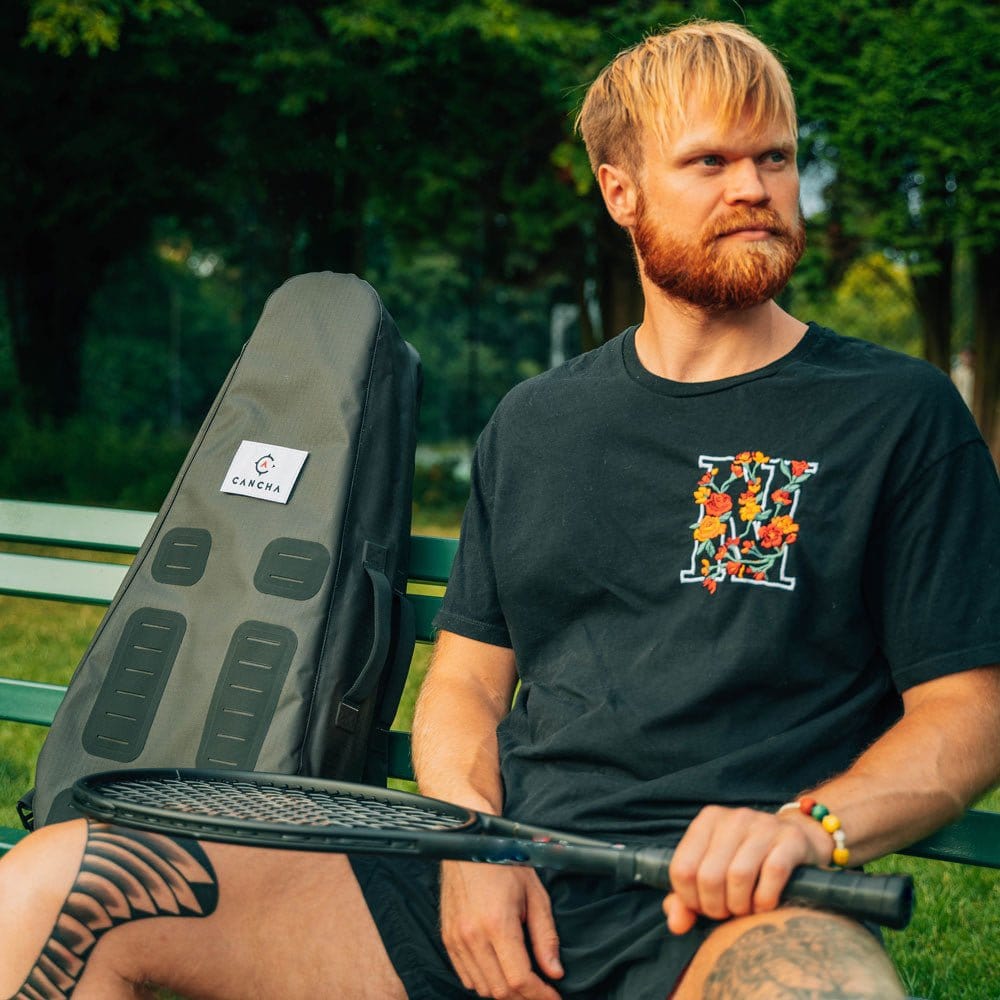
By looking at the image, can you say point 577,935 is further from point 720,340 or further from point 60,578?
point 60,578

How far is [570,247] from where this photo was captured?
13656 millimetres

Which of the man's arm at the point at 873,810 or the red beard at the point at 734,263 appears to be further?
the red beard at the point at 734,263

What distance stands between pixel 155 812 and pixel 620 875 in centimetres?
55

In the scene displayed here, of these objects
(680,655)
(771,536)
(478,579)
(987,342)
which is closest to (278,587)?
(478,579)

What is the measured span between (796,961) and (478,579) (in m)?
0.97

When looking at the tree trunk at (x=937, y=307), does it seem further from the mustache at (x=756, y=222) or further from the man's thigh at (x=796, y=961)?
the man's thigh at (x=796, y=961)

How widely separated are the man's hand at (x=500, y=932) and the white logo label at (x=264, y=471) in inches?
37.3

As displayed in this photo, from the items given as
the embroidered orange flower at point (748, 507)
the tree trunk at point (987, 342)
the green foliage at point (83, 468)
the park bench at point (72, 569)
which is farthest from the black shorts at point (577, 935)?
the green foliage at point (83, 468)

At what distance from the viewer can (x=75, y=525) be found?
3.13 metres

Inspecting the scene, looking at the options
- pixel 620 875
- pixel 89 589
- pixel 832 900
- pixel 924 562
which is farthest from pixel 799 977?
pixel 89 589

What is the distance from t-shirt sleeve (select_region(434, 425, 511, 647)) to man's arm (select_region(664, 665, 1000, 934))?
2.15 ft

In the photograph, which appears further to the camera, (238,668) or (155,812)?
(238,668)

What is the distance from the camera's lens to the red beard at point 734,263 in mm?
2115

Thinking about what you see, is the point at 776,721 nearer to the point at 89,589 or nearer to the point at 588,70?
the point at 89,589
